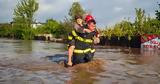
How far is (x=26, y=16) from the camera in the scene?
10156cm

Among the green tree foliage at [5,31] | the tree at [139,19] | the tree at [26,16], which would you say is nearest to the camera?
the tree at [139,19]

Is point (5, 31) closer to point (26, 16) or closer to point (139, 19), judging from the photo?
point (26, 16)

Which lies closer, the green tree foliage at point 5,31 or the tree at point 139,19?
the tree at point 139,19

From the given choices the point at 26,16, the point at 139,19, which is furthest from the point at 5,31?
the point at 139,19

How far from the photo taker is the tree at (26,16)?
99.1m

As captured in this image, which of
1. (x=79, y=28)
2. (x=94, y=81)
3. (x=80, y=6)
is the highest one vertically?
(x=80, y=6)

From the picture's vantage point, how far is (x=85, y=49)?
12.2m

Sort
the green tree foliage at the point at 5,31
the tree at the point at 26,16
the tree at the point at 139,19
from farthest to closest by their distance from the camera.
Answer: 1. the green tree foliage at the point at 5,31
2. the tree at the point at 26,16
3. the tree at the point at 139,19

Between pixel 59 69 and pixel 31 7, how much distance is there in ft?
290

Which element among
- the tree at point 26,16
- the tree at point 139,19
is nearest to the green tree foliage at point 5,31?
the tree at point 26,16

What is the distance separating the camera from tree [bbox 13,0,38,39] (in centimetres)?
9906

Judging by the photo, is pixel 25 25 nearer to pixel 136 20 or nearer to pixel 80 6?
pixel 80 6

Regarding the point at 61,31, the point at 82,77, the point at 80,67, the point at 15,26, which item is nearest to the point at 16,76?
the point at 82,77

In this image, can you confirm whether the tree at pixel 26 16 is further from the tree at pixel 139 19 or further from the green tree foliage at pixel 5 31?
the tree at pixel 139 19
